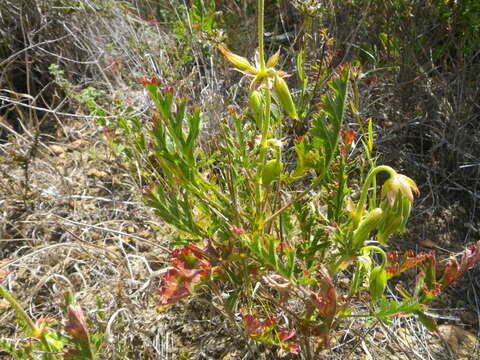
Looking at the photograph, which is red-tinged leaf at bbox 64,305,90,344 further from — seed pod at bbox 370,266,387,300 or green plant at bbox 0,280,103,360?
seed pod at bbox 370,266,387,300

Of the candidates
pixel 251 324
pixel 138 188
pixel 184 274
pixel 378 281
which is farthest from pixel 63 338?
pixel 378 281

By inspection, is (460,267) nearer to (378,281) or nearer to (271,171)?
(378,281)

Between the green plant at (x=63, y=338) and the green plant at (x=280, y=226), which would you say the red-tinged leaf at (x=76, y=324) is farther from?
the green plant at (x=280, y=226)

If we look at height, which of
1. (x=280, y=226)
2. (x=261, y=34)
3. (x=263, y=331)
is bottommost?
(x=263, y=331)

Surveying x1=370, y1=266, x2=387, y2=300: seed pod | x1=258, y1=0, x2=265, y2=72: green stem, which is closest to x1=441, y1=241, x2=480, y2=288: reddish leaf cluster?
x1=370, y1=266, x2=387, y2=300: seed pod

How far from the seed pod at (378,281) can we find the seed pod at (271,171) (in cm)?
35

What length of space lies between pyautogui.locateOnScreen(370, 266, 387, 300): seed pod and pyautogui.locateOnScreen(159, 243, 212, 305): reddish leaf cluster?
0.42 m

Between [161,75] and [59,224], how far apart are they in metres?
0.82

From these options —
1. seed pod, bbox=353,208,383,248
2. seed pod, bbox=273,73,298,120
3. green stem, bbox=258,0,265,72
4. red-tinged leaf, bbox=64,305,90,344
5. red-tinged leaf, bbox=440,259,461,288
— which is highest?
green stem, bbox=258,0,265,72

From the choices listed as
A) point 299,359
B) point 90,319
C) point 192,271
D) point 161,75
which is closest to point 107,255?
point 90,319

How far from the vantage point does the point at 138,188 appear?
1730 millimetres

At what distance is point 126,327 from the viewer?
1.38m

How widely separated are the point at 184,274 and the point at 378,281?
0.48 meters

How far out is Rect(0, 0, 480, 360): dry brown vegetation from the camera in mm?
1387
